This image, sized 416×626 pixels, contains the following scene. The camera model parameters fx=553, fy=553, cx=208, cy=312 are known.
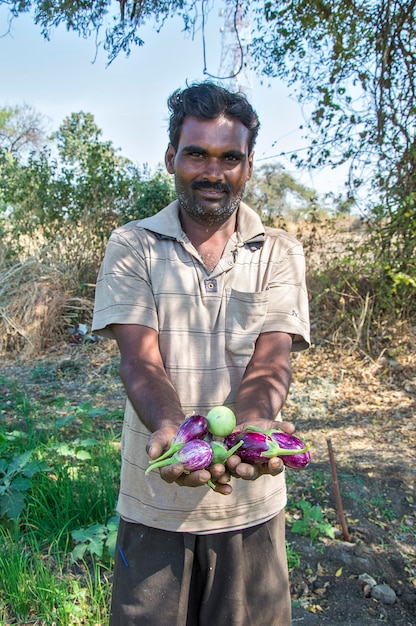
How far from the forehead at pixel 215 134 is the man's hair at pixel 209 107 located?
2cm

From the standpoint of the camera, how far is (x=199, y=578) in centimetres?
185

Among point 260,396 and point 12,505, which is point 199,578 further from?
point 12,505

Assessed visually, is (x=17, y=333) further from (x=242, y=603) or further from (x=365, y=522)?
(x=242, y=603)

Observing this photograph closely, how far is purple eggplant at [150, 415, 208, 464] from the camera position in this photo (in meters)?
1.50

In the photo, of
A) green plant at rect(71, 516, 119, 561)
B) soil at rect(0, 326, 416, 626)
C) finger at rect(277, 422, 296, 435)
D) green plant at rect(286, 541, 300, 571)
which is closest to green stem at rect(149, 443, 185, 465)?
finger at rect(277, 422, 296, 435)

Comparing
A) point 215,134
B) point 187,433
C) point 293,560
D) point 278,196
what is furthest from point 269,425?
point 278,196

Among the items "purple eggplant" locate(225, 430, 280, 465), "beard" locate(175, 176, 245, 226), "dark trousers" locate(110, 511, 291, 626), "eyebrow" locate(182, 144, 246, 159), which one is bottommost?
"dark trousers" locate(110, 511, 291, 626)

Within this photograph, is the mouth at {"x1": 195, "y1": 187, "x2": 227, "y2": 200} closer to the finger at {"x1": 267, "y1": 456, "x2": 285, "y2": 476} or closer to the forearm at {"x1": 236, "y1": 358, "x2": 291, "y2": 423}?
the forearm at {"x1": 236, "y1": 358, "x2": 291, "y2": 423}

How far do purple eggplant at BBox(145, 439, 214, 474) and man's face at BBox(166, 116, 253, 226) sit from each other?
0.85 meters

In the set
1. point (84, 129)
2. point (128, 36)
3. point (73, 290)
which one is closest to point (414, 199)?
point (128, 36)

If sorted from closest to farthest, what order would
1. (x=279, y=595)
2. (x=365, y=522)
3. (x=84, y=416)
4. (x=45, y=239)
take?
(x=279, y=595) → (x=365, y=522) → (x=84, y=416) → (x=45, y=239)

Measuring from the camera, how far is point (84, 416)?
4430mm

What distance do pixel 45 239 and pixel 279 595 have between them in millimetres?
7451

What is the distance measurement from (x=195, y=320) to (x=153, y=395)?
0.30 metres
